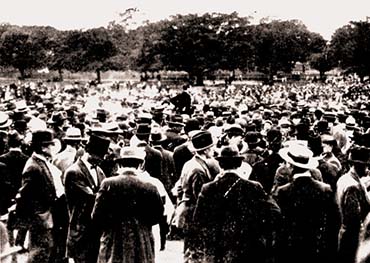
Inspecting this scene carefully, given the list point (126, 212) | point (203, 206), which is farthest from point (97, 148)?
point (203, 206)

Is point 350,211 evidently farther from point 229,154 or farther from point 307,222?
point 229,154

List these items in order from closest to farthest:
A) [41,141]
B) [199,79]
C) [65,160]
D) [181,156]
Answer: [41,141]
[65,160]
[181,156]
[199,79]

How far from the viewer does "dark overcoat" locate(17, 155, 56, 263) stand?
6508mm

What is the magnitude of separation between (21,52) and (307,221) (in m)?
85.1

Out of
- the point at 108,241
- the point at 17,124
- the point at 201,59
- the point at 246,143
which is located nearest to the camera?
the point at 108,241

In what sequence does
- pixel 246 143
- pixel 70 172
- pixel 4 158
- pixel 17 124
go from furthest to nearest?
pixel 17 124 → pixel 246 143 → pixel 4 158 → pixel 70 172

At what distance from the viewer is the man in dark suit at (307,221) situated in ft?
18.4

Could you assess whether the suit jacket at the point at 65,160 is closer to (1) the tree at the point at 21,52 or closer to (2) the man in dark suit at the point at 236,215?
(2) the man in dark suit at the point at 236,215

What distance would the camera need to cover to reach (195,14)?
243ft

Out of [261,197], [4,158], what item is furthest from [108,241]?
[4,158]

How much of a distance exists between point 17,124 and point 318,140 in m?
4.98

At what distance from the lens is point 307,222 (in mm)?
5637

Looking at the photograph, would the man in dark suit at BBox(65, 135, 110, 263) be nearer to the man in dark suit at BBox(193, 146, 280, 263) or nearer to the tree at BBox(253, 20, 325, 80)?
the man in dark suit at BBox(193, 146, 280, 263)

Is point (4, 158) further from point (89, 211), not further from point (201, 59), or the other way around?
point (201, 59)
